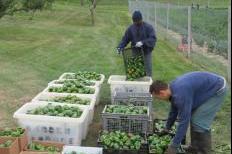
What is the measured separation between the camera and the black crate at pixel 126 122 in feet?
25.4

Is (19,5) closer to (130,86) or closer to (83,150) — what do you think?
(130,86)

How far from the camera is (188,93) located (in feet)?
19.9

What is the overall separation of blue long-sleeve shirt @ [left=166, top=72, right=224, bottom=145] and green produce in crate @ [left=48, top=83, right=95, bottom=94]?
278cm

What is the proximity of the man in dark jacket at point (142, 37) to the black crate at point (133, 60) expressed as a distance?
141 millimetres

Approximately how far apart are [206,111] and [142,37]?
427cm

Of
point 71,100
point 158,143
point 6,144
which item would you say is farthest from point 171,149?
point 71,100

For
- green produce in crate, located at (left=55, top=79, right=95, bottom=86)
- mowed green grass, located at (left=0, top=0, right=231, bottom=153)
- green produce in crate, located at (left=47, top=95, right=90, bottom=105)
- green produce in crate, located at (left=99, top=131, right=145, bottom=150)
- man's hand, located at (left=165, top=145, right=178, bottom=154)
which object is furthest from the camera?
mowed green grass, located at (left=0, top=0, right=231, bottom=153)

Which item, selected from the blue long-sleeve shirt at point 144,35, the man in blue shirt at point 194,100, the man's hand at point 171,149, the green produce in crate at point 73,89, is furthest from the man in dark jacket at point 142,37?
the man's hand at point 171,149

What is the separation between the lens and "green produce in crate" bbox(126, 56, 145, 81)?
1020 centimetres

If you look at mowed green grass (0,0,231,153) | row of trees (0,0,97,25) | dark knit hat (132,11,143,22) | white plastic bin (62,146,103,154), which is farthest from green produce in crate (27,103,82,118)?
row of trees (0,0,97,25)

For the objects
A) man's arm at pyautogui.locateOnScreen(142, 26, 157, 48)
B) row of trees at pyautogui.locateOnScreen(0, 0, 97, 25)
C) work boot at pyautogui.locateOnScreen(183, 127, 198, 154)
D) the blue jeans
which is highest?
row of trees at pyautogui.locateOnScreen(0, 0, 97, 25)

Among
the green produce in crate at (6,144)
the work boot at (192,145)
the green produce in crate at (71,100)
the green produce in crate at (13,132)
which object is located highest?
the green produce in crate at (71,100)

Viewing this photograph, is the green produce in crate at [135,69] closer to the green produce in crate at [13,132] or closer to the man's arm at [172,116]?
the man's arm at [172,116]

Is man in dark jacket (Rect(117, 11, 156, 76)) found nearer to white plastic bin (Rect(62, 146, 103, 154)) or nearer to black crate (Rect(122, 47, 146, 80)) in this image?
black crate (Rect(122, 47, 146, 80))
